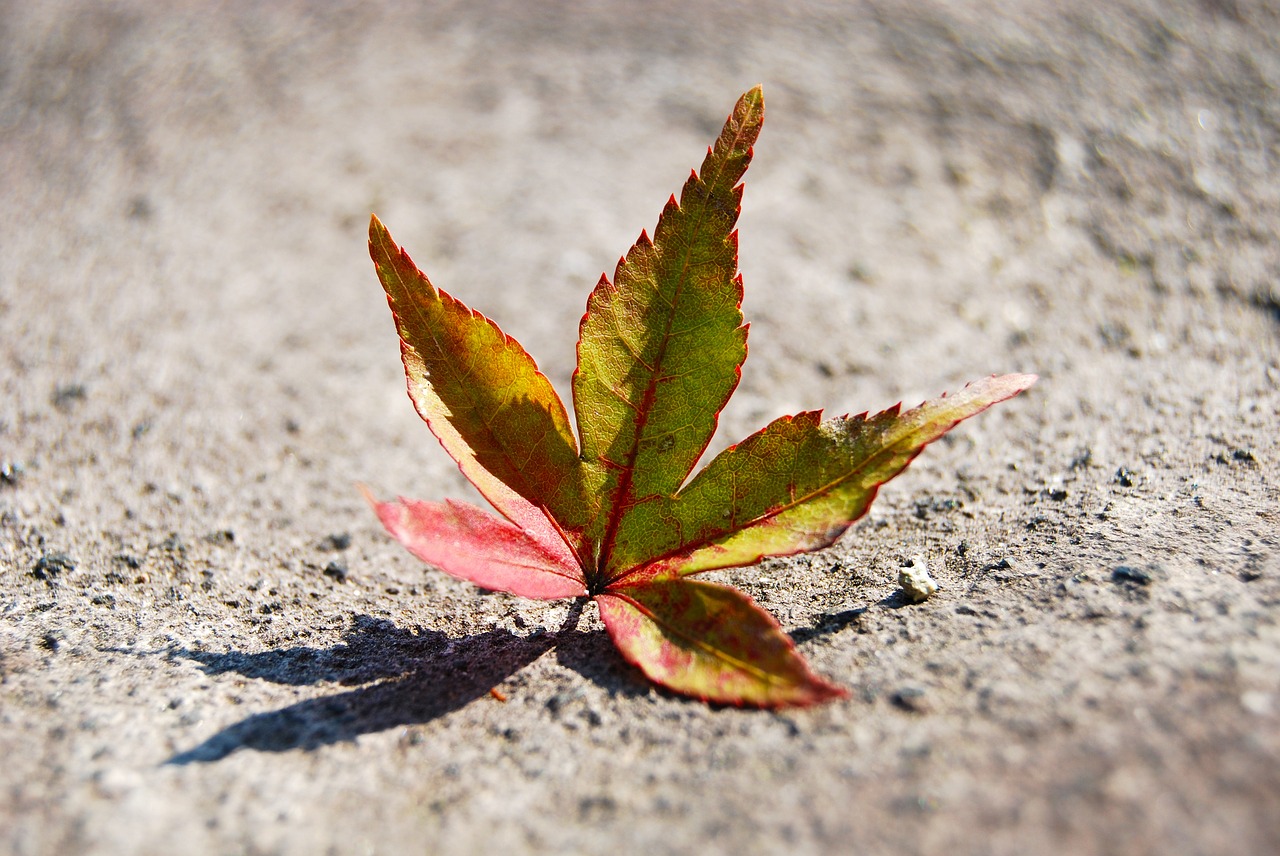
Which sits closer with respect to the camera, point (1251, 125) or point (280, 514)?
point (280, 514)

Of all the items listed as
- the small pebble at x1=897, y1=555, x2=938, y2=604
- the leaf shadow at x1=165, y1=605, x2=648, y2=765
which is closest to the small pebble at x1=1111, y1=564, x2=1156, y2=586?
the small pebble at x1=897, y1=555, x2=938, y2=604

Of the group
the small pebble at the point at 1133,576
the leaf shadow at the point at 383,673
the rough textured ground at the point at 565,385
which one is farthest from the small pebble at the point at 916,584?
the leaf shadow at the point at 383,673

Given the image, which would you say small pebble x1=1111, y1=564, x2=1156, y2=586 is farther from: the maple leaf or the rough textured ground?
the maple leaf

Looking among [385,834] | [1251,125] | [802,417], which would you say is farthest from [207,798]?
[1251,125]

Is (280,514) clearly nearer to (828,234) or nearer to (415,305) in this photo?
(415,305)

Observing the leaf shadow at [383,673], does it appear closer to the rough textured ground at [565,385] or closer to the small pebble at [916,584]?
the rough textured ground at [565,385]

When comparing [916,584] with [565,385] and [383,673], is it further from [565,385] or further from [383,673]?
[565,385]
